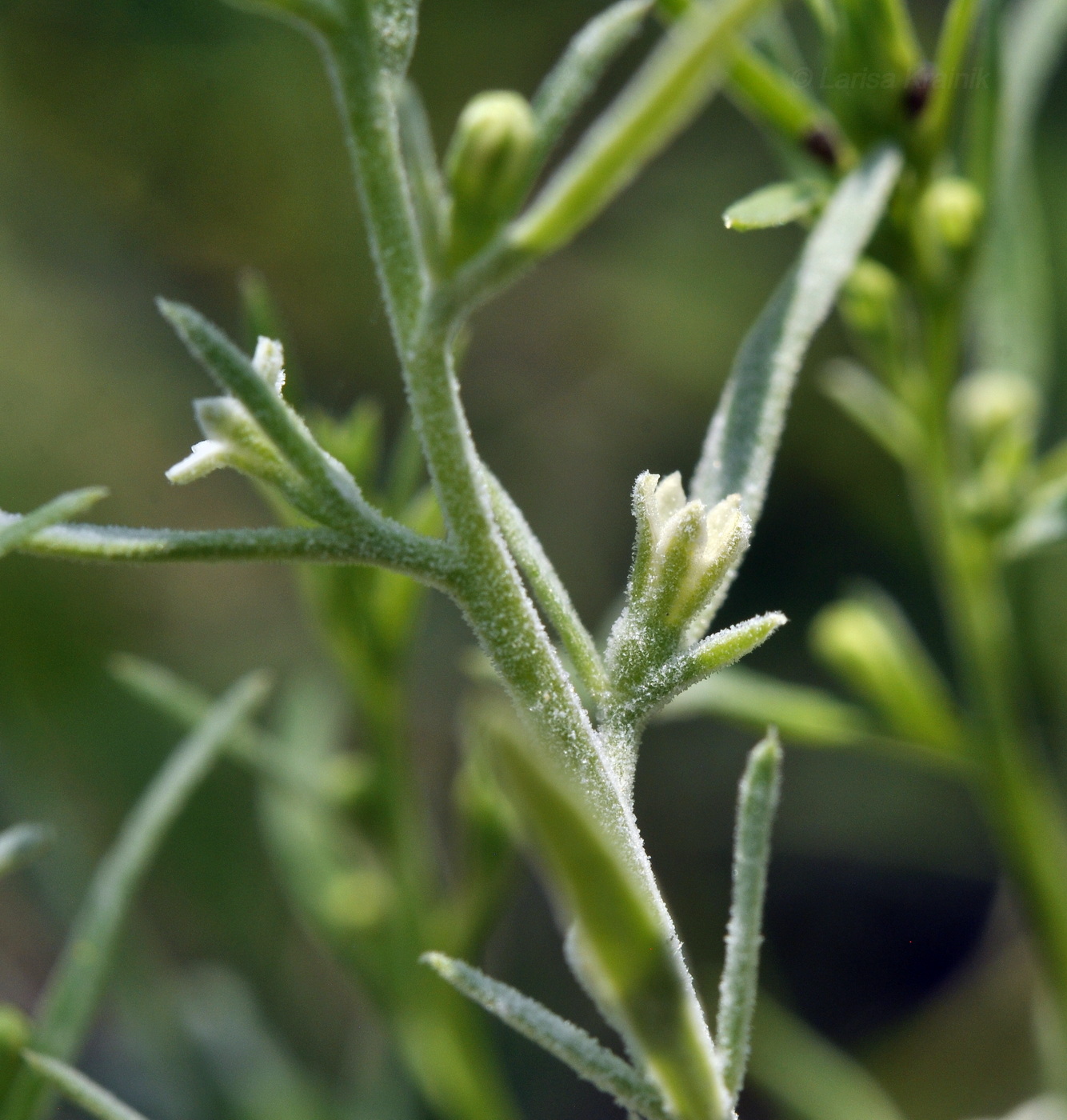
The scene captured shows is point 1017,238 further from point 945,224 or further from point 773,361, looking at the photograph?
point 773,361

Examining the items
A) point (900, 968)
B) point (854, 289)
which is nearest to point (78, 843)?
point (854, 289)

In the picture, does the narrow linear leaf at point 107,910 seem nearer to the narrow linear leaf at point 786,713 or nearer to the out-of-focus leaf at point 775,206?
the narrow linear leaf at point 786,713

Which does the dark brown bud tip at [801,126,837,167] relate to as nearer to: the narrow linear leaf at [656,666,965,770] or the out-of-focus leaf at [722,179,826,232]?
the out-of-focus leaf at [722,179,826,232]

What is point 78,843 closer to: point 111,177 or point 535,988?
point 535,988

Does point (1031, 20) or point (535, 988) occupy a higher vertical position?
point (1031, 20)

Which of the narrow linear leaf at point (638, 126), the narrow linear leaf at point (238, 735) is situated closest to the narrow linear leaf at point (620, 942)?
the narrow linear leaf at point (638, 126)

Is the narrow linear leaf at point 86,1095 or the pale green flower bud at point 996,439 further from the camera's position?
the pale green flower bud at point 996,439

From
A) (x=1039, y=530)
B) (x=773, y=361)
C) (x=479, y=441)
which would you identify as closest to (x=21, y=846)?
(x=773, y=361)

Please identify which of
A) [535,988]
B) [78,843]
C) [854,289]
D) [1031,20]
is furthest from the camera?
[535,988]
